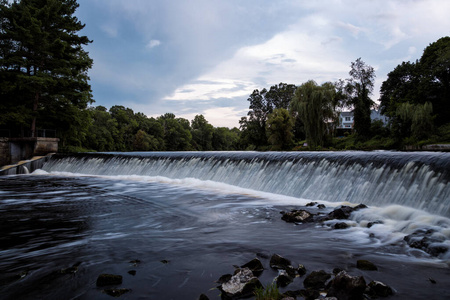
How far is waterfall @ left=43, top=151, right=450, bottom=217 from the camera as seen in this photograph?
256 inches

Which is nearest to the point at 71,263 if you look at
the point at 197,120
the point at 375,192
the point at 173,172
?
the point at 375,192

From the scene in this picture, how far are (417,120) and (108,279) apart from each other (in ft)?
118

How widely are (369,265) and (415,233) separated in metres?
1.91

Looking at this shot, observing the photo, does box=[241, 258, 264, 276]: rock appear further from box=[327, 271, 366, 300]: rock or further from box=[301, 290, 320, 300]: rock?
box=[327, 271, 366, 300]: rock

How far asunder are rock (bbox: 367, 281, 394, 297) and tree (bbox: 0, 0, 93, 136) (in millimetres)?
26655

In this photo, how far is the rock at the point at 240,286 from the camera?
2.63 metres

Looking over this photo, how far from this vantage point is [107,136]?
62.1 metres

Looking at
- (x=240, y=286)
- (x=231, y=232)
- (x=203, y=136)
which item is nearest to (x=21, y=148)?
(x=231, y=232)

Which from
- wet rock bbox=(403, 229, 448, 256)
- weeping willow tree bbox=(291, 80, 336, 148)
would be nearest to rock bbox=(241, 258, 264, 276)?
wet rock bbox=(403, 229, 448, 256)

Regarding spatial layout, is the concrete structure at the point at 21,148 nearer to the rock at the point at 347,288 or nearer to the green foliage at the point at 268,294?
A: the green foliage at the point at 268,294

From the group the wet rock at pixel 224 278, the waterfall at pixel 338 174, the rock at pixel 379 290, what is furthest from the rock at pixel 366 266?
the waterfall at pixel 338 174

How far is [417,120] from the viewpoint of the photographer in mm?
31047

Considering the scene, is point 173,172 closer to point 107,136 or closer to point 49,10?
point 49,10

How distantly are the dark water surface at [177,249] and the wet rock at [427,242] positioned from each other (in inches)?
5.1
